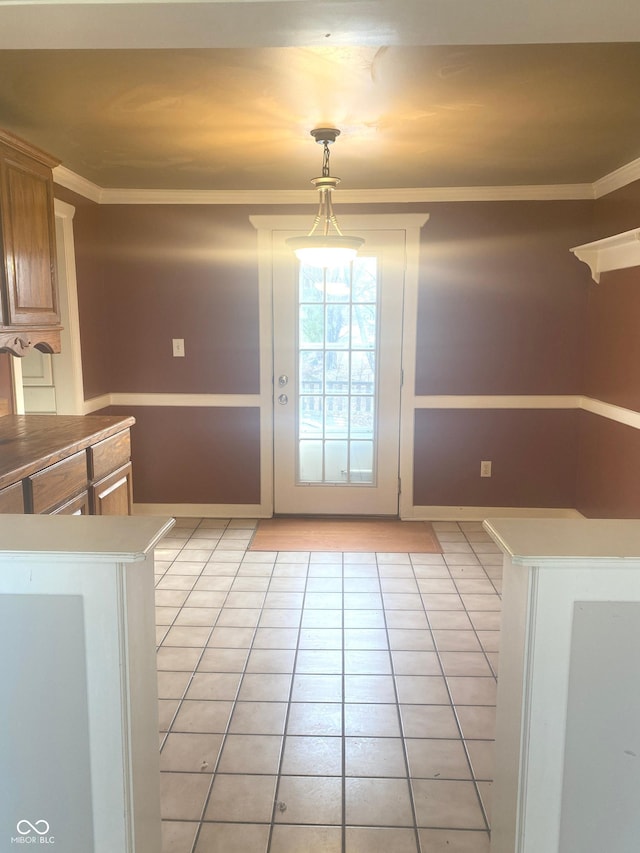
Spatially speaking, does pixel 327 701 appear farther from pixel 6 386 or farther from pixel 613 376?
pixel 613 376

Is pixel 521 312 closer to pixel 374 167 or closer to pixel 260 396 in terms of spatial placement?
pixel 374 167

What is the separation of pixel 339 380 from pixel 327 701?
92.9 inches

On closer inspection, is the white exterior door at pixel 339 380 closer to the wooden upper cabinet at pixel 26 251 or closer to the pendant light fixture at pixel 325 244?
the pendant light fixture at pixel 325 244

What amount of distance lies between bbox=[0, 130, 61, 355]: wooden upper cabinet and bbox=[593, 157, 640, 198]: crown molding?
2849 mm

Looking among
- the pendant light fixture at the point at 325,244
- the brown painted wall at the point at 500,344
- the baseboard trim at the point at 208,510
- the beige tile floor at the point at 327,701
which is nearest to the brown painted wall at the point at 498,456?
the brown painted wall at the point at 500,344

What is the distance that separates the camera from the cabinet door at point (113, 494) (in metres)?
2.80

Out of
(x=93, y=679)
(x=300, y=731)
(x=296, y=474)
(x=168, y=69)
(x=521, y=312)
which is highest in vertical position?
(x=168, y=69)

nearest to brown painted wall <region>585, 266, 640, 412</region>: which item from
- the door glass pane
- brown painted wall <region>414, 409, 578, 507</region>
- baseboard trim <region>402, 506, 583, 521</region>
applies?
brown painted wall <region>414, 409, 578, 507</region>

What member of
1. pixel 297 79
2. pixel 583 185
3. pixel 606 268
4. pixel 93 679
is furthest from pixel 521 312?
pixel 93 679

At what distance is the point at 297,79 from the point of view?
2.17 meters

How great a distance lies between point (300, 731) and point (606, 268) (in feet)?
10.1

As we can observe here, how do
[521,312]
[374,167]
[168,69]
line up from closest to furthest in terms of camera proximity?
[168,69] → [374,167] → [521,312]

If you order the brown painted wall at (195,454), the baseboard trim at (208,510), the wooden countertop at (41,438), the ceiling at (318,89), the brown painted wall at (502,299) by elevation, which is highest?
the ceiling at (318,89)

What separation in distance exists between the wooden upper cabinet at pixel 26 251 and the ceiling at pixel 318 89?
20 centimetres
